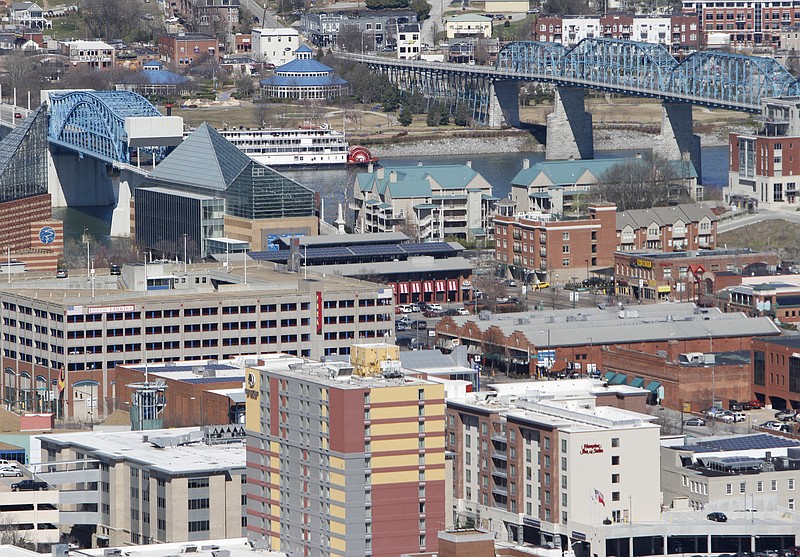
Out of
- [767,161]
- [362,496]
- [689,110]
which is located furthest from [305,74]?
[362,496]

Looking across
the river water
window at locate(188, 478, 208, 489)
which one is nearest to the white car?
window at locate(188, 478, 208, 489)

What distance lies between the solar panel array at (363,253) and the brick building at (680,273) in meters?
7.27

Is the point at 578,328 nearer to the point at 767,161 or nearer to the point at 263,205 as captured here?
the point at 263,205

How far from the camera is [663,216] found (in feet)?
384

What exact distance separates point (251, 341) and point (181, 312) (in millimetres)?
2489

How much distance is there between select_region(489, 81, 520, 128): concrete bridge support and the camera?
7219 inches

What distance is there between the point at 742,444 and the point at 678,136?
86.9 meters

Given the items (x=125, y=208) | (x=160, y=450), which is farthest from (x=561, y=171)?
(x=160, y=450)

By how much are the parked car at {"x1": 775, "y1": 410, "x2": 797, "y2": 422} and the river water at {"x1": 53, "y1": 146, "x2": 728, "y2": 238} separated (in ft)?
169

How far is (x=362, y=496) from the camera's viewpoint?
5716 centimetres

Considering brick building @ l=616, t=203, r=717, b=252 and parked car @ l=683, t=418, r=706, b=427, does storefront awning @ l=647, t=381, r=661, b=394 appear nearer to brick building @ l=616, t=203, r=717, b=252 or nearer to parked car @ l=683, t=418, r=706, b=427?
parked car @ l=683, t=418, r=706, b=427

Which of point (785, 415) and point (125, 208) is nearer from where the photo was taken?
point (785, 415)

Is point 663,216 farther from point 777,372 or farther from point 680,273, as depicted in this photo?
point 777,372

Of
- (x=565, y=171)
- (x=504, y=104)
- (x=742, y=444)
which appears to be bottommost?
(x=742, y=444)
